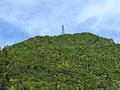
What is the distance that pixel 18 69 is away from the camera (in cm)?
8212

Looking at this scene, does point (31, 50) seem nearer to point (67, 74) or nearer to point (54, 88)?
point (67, 74)

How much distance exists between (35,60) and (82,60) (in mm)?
8594

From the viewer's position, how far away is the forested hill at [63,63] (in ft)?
253

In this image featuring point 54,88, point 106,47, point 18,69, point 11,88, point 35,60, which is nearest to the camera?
point 11,88

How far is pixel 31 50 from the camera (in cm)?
9506

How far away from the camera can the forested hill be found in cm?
7700

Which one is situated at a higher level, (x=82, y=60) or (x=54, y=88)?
(x=82, y=60)

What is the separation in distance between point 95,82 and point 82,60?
35.4 ft

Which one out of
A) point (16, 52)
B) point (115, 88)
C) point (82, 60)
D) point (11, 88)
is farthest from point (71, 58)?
point (11, 88)

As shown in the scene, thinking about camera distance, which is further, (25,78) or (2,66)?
(25,78)

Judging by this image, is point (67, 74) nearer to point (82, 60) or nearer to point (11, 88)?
point (82, 60)

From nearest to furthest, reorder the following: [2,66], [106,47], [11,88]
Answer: [2,66] < [11,88] < [106,47]

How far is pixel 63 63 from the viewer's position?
296 feet

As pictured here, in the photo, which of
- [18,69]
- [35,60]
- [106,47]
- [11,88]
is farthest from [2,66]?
[106,47]
